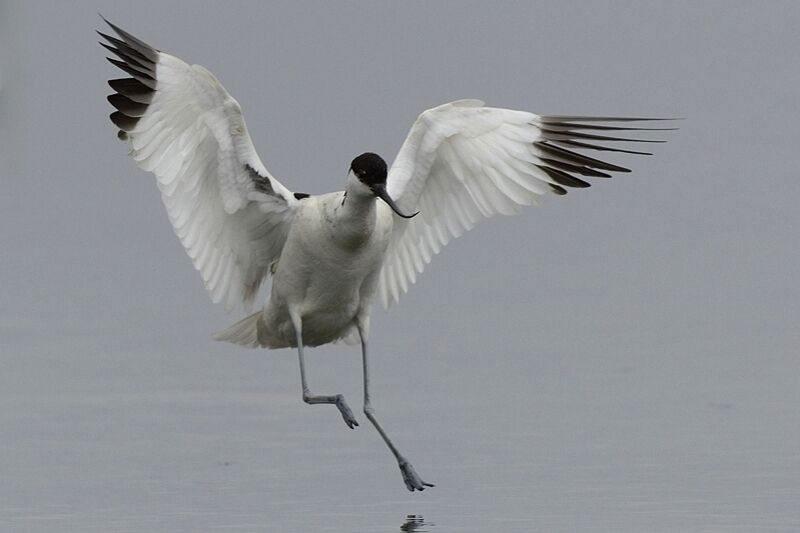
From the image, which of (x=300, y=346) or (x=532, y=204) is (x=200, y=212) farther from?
(x=532, y=204)

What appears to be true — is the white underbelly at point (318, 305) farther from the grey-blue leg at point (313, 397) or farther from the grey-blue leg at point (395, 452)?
the grey-blue leg at point (395, 452)

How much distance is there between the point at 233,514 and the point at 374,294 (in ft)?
8.10

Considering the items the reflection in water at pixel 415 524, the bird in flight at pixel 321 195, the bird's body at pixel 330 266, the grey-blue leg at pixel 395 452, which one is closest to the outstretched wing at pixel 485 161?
the bird in flight at pixel 321 195

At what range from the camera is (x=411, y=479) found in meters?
11.7

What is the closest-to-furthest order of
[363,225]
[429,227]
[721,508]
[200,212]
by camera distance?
[721,508], [363,225], [200,212], [429,227]

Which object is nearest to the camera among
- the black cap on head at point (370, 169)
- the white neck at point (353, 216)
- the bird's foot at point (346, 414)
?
the black cap on head at point (370, 169)

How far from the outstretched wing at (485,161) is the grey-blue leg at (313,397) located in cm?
124

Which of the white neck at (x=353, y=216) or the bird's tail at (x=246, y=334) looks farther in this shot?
the bird's tail at (x=246, y=334)

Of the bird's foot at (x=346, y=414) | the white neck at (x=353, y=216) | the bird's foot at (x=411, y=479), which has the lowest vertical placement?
the bird's foot at (x=411, y=479)

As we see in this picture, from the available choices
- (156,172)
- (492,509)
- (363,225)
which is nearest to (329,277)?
(363,225)

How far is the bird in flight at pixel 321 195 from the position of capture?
38.8 ft

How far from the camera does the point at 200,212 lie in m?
12.6

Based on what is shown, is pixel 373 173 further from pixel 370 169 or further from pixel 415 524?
pixel 415 524

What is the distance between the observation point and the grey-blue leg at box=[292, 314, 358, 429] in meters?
12.0
